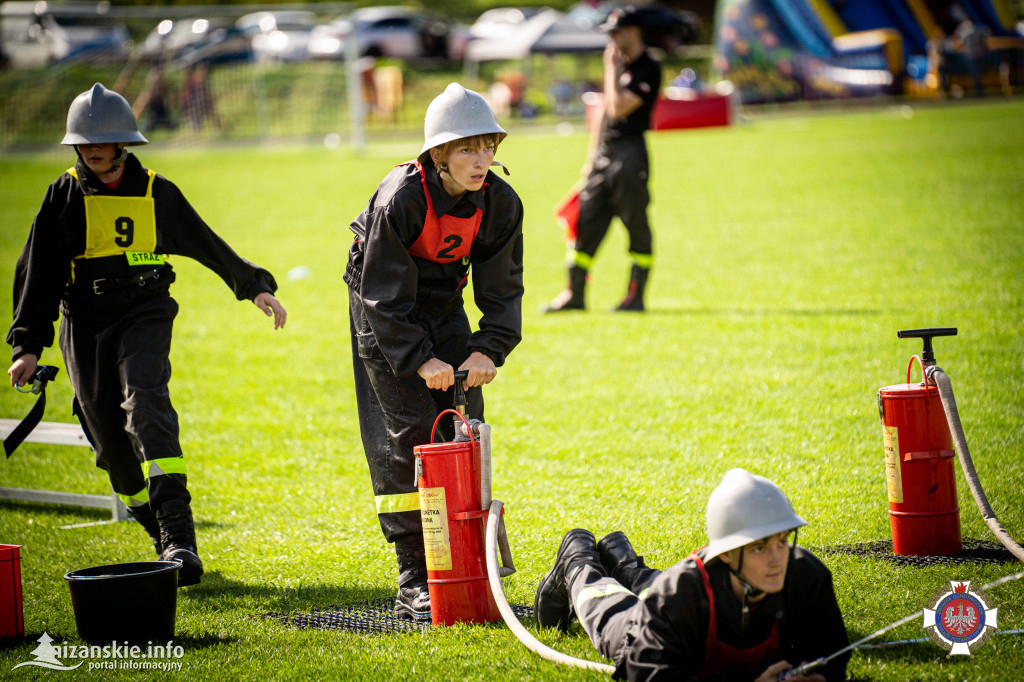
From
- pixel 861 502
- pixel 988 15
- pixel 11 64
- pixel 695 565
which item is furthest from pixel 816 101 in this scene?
pixel 695 565

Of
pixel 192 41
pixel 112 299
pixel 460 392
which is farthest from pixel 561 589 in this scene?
pixel 192 41

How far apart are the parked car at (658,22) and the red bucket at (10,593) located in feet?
27.1

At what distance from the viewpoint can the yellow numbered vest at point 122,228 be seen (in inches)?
212

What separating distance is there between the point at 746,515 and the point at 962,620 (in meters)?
1.09

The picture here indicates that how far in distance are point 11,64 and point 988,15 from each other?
100ft

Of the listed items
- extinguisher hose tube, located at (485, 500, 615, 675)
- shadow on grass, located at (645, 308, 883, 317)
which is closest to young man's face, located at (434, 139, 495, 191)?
extinguisher hose tube, located at (485, 500, 615, 675)

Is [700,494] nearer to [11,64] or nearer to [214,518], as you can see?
[214,518]

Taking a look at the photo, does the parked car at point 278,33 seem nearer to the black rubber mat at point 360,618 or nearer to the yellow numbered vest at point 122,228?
the yellow numbered vest at point 122,228

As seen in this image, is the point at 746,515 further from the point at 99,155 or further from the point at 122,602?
the point at 99,155

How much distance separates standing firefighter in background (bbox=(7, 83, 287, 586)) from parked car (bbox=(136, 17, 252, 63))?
21.9 metres

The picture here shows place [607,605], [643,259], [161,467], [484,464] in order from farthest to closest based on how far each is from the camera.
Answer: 1. [643,259]
2. [161,467]
3. [484,464]
4. [607,605]

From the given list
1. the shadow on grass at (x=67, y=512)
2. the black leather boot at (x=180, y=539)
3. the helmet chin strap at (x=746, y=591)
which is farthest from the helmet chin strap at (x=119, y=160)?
the helmet chin strap at (x=746, y=591)

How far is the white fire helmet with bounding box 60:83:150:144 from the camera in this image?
17.5 ft

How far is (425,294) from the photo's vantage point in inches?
186
